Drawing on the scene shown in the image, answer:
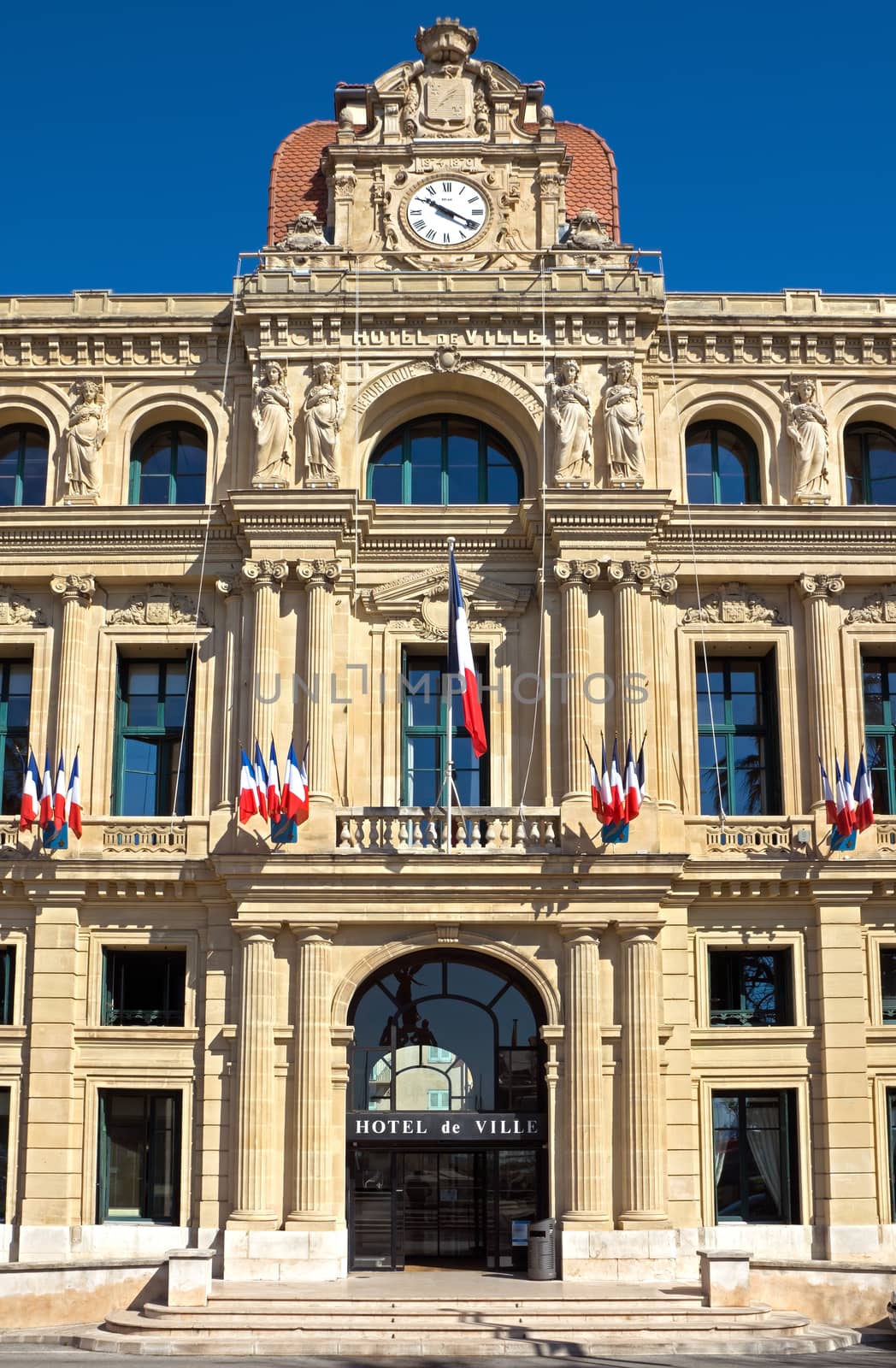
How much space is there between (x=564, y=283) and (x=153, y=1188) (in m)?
22.9

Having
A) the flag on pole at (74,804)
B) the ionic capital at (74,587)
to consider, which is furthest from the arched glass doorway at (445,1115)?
the ionic capital at (74,587)

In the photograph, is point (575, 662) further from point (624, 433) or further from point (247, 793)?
point (247, 793)

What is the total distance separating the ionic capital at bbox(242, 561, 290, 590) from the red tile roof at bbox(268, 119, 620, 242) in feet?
39.0

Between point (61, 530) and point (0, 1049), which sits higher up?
point (61, 530)

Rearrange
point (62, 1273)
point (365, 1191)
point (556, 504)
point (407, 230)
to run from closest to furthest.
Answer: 1. point (62, 1273)
2. point (365, 1191)
3. point (556, 504)
4. point (407, 230)

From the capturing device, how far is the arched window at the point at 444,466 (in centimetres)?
4103

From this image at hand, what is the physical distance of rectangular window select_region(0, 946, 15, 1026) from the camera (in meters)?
37.7

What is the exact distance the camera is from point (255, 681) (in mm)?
37906

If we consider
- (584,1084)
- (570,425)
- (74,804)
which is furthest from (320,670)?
(584,1084)

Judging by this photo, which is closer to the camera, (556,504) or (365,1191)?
(365,1191)

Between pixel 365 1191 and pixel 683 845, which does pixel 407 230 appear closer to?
pixel 683 845

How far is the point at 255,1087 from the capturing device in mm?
35531

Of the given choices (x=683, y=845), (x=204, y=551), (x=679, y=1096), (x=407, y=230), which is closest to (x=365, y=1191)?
(x=679, y=1096)

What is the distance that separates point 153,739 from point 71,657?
2.72 meters
